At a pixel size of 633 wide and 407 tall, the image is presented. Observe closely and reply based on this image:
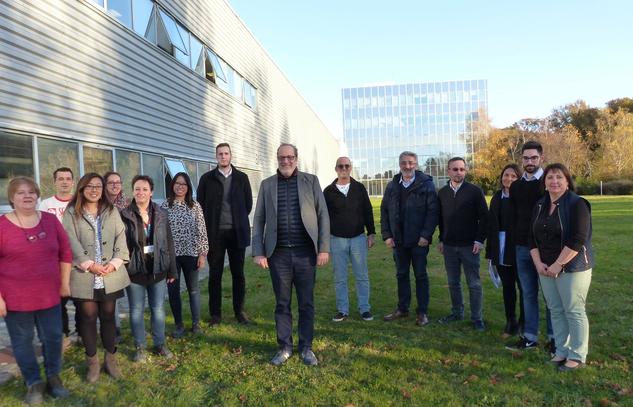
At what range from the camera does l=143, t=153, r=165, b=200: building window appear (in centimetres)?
971

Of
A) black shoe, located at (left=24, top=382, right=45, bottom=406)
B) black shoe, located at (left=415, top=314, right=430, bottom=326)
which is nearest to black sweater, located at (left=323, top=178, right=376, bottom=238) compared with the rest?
black shoe, located at (left=415, top=314, right=430, bottom=326)

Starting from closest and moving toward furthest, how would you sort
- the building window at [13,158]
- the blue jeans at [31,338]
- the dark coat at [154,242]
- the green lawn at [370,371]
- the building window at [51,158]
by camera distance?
the blue jeans at [31,338]
the green lawn at [370,371]
the dark coat at [154,242]
the building window at [13,158]
the building window at [51,158]

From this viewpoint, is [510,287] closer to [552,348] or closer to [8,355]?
[552,348]

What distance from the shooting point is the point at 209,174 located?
18.5 ft

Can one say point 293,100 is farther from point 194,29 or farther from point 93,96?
point 93,96

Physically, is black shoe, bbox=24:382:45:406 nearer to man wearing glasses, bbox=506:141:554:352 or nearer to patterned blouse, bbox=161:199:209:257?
patterned blouse, bbox=161:199:209:257

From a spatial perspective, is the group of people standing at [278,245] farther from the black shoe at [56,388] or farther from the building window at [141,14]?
the building window at [141,14]

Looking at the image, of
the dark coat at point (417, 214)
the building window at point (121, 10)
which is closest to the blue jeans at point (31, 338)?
the dark coat at point (417, 214)

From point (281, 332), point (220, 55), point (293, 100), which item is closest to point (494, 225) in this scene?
point (281, 332)

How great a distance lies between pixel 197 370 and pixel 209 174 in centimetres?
241

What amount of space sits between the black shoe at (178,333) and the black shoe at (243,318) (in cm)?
74

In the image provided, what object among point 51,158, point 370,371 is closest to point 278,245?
point 370,371

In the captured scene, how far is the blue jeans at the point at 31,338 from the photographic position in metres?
3.48

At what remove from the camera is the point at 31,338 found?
3.55 m
